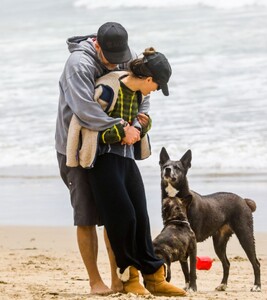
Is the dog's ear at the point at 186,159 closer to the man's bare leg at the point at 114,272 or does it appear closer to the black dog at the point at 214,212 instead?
the black dog at the point at 214,212

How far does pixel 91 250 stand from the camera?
289 inches

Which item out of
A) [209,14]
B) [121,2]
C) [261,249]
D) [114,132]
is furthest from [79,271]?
[121,2]

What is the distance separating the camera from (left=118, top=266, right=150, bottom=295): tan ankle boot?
716cm

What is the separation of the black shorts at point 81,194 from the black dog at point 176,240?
0.82 metres

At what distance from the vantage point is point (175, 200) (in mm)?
8266

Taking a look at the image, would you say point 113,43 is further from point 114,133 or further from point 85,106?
point 114,133

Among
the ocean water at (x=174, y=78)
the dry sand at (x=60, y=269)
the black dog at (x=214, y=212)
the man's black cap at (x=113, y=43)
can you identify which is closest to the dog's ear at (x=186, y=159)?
the black dog at (x=214, y=212)

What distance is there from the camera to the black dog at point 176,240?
7852 mm

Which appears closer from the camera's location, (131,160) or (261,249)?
(131,160)

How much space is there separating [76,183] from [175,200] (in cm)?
136

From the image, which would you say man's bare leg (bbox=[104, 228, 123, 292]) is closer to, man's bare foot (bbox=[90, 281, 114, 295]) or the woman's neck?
man's bare foot (bbox=[90, 281, 114, 295])

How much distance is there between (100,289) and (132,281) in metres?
0.28

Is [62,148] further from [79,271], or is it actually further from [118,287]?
[79,271]

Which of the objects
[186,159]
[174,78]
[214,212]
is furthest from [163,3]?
[186,159]
